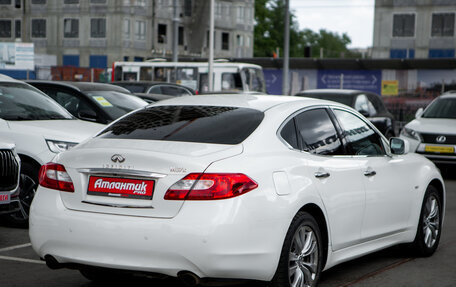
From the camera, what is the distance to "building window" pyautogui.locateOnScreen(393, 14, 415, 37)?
5844cm

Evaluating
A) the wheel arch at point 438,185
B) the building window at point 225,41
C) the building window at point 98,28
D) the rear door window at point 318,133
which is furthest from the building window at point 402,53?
the rear door window at point 318,133

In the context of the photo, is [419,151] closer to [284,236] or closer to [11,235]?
[11,235]

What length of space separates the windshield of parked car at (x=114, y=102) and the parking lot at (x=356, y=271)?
3.86 metres

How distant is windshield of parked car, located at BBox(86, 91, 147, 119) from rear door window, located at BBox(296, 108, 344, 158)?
575 centimetres

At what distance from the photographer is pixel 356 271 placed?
6520 millimetres

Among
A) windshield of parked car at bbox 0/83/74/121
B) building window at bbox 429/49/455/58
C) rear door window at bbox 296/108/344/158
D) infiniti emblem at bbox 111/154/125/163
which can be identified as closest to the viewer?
infiniti emblem at bbox 111/154/125/163

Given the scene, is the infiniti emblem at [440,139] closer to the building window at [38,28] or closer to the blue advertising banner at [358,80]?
the blue advertising banner at [358,80]

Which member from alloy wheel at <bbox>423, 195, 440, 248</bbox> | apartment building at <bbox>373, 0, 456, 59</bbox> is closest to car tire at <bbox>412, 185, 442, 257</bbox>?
alloy wheel at <bbox>423, 195, 440, 248</bbox>

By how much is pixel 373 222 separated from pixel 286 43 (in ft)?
85.9

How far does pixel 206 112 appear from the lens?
5590mm

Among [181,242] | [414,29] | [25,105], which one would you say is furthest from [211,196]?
[414,29]

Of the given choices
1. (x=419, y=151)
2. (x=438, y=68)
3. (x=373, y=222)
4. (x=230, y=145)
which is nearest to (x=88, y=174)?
(x=230, y=145)

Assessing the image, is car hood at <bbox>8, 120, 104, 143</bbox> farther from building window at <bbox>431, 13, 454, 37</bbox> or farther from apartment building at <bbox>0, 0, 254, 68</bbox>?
building window at <bbox>431, 13, 454, 37</bbox>

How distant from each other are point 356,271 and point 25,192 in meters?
3.89
